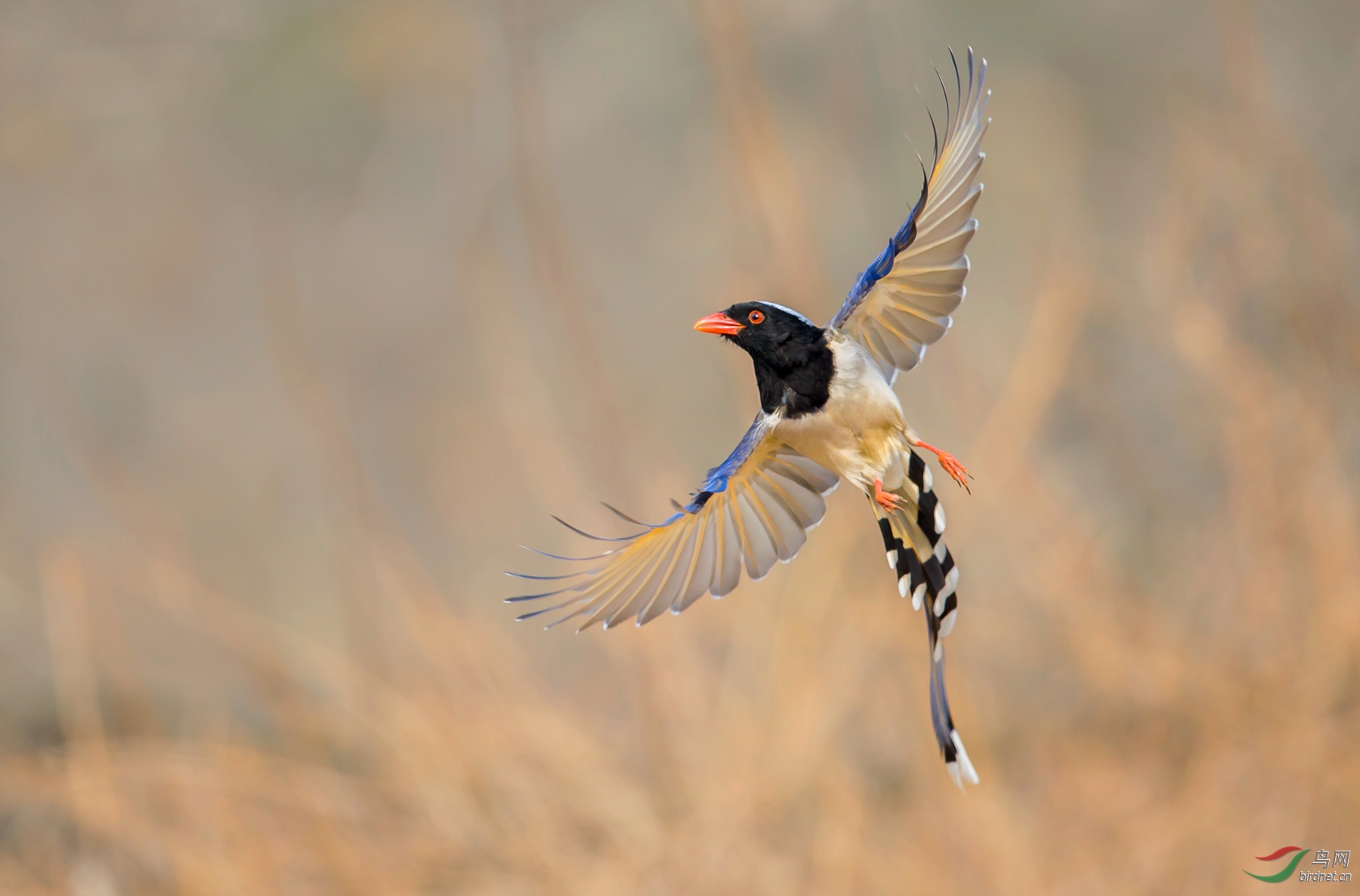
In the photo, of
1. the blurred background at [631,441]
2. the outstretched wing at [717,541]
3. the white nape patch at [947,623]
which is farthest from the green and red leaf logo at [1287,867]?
the white nape patch at [947,623]

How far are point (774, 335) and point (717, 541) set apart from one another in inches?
10.5

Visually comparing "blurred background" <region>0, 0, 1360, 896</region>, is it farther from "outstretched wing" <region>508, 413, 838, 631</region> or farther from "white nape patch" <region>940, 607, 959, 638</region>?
"white nape patch" <region>940, 607, 959, 638</region>

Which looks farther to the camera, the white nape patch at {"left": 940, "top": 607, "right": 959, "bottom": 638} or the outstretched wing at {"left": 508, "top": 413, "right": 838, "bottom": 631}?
the outstretched wing at {"left": 508, "top": 413, "right": 838, "bottom": 631}

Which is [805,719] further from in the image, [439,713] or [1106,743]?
[1106,743]

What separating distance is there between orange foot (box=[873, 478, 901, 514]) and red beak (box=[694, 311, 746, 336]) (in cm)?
14

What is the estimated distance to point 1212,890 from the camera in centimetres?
309

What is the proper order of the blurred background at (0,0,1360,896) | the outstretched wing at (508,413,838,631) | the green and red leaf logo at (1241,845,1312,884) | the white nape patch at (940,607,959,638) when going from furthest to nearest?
the blurred background at (0,0,1360,896)
the green and red leaf logo at (1241,845,1312,884)
the outstretched wing at (508,413,838,631)
the white nape patch at (940,607,959,638)

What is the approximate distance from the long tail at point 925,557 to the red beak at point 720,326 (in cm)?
15

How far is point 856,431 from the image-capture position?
→ 30.3 inches

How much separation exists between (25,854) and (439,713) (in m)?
1.87

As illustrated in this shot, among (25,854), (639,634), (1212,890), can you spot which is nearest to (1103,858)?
(1212,890)

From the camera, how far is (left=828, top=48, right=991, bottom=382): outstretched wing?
761mm

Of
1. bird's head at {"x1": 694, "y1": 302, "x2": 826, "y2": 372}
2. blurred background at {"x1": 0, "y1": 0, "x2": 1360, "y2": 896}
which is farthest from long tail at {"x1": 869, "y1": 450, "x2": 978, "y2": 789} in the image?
blurred background at {"x1": 0, "y1": 0, "x2": 1360, "y2": 896}

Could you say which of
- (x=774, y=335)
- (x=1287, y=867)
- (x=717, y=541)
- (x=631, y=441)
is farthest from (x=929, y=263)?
(x=631, y=441)
